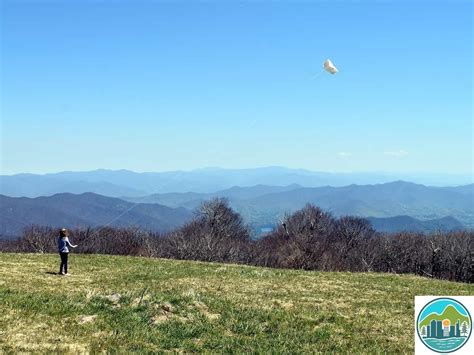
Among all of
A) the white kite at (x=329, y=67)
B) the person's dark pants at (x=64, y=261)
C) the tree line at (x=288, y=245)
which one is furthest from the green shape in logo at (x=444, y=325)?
the tree line at (x=288, y=245)

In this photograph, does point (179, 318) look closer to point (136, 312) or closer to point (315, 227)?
point (136, 312)

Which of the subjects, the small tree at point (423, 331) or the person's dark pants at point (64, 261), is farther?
the person's dark pants at point (64, 261)

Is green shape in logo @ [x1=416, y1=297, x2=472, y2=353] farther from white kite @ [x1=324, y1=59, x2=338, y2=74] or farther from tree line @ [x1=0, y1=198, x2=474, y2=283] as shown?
tree line @ [x1=0, y1=198, x2=474, y2=283]

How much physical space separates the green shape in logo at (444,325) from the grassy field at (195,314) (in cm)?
398

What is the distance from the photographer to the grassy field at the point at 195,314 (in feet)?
40.9

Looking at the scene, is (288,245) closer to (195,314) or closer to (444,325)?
(195,314)

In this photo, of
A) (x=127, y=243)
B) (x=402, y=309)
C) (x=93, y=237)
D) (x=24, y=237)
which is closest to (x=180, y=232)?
(x=127, y=243)

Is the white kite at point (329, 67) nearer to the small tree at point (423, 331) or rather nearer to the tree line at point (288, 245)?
the small tree at point (423, 331)

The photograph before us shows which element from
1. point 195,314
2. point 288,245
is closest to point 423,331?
point 195,314

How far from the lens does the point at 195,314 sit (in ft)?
52.0

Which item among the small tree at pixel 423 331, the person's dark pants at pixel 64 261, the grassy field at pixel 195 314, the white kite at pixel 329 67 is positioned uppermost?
the white kite at pixel 329 67

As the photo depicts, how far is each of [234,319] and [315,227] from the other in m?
97.6

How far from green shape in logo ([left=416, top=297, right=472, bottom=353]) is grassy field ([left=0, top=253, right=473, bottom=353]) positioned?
3981mm

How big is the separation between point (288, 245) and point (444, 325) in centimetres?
8539
